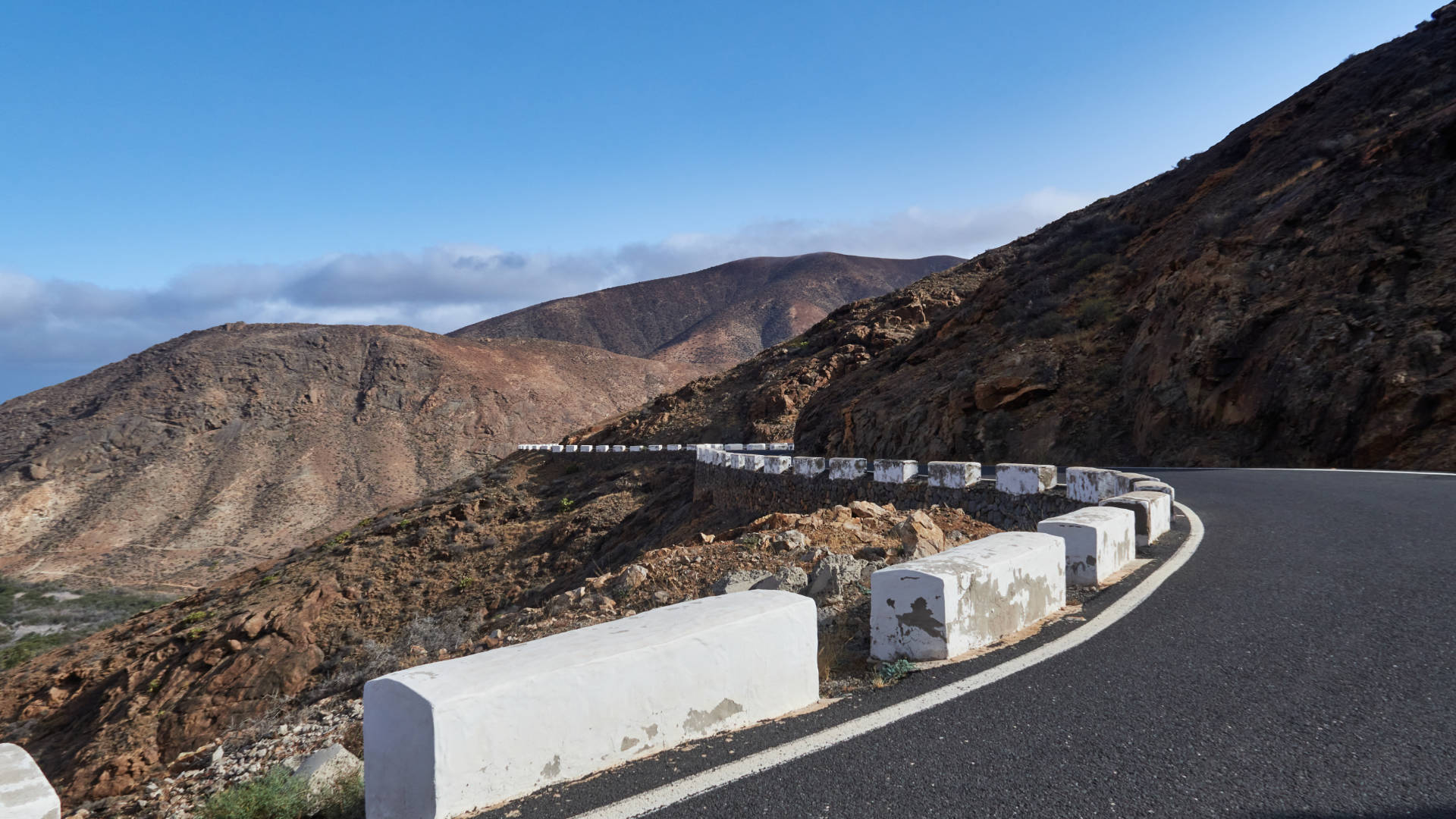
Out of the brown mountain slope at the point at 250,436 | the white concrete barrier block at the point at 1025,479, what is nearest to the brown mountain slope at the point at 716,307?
the brown mountain slope at the point at 250,436

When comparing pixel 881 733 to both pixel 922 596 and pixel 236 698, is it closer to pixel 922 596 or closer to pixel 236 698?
pixel 922 596

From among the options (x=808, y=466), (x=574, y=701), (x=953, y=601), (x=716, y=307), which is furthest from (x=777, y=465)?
(x=716, y=307)

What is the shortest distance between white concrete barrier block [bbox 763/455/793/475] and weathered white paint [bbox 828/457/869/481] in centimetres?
187

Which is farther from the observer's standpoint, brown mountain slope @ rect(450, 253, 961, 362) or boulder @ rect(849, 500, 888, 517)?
brown mountain slope @ rect(450, 253, 961, 362)

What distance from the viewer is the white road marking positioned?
296 centimetres

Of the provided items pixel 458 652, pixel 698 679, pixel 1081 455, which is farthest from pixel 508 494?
pixel 698 679

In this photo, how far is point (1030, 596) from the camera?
539 cm

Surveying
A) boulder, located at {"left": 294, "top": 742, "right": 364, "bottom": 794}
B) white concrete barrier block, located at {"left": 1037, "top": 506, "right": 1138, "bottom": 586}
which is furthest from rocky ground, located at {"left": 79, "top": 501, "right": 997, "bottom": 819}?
white concrete barrier block, located at {"left": 1037, "top": 506, "right": 1138, "bottom": 586}

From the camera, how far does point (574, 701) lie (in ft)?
10.6

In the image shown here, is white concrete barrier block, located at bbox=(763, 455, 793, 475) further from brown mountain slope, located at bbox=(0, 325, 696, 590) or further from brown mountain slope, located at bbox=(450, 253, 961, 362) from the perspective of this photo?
brown mountain slope, located at bbox=(450, 253, 961, 362)

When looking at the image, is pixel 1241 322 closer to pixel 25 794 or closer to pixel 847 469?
pixel 847 469

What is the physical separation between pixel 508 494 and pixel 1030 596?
34.5 meters

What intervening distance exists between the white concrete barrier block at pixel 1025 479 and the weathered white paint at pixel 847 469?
4.81 meters

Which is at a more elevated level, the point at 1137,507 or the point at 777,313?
the point at 777,313
